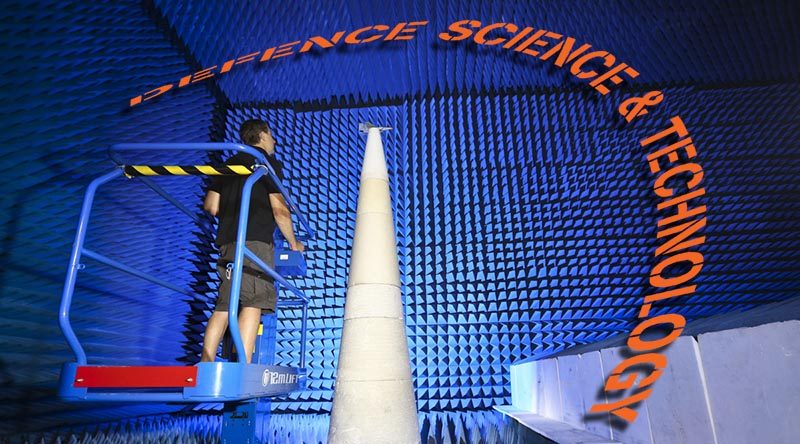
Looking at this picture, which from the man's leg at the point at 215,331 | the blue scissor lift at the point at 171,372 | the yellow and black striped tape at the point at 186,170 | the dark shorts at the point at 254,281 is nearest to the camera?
the blue scissor lift at the point at 171,372

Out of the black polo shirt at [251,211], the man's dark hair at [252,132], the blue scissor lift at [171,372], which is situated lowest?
the blue scissor lift at [171,372]

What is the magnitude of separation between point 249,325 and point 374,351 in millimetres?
551

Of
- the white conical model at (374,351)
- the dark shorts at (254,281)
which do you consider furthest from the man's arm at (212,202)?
the white conical model at (374,351)

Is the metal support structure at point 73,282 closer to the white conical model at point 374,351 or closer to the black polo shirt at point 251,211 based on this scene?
the black polo shirt at point 251,211

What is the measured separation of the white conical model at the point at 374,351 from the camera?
1782mm

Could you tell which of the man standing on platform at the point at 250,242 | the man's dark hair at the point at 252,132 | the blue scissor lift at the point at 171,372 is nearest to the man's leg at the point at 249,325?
the man standing on platform at the point at 250,242

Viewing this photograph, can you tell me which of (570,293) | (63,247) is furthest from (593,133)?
(63,247)

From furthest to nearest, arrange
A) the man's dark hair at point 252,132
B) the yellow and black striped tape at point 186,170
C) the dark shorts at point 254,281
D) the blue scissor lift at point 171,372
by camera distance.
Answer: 1. the man's dark hair at point 252,132
2. the dark shorts at point 254,281
3. the yellow and black striped tape at point 186,170
4. the blue scissor lift at point 171,372

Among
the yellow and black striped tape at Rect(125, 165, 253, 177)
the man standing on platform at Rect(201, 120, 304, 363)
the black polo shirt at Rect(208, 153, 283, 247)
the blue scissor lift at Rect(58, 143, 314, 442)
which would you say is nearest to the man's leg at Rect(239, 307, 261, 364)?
the man standing on platform at Rect(201, 120, 304, 363)

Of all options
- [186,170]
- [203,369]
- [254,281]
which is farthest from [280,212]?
[203,369]

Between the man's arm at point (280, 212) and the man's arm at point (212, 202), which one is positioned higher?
the man's arm at point (212, 202)

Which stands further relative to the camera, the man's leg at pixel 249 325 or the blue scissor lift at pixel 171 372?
the man's leg at pixel 249 325

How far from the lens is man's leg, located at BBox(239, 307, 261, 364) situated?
1.69 metres

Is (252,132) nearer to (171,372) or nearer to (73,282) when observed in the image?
(73,282)
